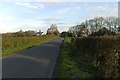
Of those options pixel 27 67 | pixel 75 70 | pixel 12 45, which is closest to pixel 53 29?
pixel 12 45

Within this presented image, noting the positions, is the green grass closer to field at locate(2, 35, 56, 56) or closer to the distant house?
field at locate(2, 35, 56, 56)

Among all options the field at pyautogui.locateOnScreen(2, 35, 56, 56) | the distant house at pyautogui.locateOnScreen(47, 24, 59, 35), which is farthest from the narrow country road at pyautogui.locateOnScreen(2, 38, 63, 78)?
the distant house at pyautogui.locateOnScreen(47, 24, 59, 35)

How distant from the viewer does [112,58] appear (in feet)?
Answer: 35.0

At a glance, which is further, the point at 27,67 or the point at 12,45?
the point at 12,45

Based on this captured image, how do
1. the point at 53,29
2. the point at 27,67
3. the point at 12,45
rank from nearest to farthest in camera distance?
the point at 27,67 < the point at 12,45 < the point at 53,29

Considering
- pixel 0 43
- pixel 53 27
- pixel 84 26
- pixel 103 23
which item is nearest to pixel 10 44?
pixel 0 43

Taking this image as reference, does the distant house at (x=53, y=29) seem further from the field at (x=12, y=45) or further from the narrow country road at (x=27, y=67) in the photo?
the narrow country road at (x=27, y=67)

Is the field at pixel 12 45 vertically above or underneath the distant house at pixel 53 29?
underneath

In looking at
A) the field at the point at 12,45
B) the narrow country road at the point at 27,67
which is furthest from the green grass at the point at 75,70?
the field at the point at 12,45

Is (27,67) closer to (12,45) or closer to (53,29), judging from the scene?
(12,45)

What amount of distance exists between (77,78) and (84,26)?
10052 centimetres

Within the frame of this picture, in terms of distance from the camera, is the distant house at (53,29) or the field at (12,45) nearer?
the field at (12,45)

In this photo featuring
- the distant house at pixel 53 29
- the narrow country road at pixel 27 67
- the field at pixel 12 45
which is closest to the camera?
the narrow country road at pixel 27 67

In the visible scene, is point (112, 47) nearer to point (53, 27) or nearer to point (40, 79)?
point (40, 79)
